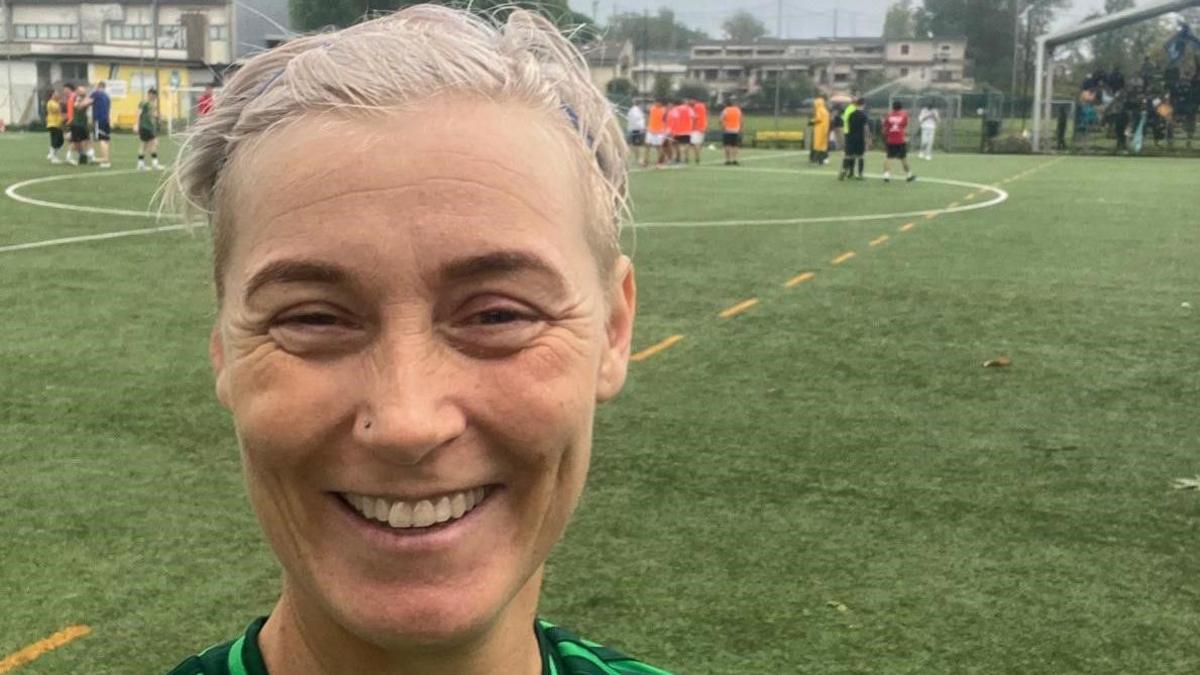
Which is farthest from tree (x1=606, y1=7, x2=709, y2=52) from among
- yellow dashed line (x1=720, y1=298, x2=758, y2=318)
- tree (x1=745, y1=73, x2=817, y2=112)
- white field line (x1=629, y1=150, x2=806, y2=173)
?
yellow dashed line (x1=720, y1=298, x2=758, y2=318)

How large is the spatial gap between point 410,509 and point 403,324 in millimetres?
170

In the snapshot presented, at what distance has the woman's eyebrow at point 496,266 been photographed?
4.04 feet

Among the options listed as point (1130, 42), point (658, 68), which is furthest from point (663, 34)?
point (1130, 42)

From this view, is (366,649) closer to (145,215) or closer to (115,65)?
(145,215)

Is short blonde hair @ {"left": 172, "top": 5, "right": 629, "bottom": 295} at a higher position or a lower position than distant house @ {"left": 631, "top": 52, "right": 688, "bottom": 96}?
lower

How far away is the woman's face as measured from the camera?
122cm

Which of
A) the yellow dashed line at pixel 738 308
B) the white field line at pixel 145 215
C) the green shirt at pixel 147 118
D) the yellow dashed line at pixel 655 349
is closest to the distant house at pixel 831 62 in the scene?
the green shirt at pixel 147 118

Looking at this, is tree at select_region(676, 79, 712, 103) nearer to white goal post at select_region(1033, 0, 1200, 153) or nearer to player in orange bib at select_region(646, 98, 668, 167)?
white goal post at select_region(1033, 0, 1200, 153)

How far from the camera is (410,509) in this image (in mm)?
1248

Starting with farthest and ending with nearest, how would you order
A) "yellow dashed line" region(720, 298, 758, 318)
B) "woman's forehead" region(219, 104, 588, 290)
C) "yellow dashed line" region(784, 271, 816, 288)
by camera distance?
"yellow dashed line" region(784, 271, 816, 288) < "yellow dashed line" region(720, 298, 758, 318) < "woman's forehead" region(219, 104, 588, 290)

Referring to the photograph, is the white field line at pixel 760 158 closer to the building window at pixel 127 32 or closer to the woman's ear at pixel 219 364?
the woman's ear at pixel 219 364

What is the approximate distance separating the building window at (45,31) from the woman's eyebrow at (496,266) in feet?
280

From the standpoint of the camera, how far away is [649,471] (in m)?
5.97

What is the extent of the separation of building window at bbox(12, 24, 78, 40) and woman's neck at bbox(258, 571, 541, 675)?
85350 mm
